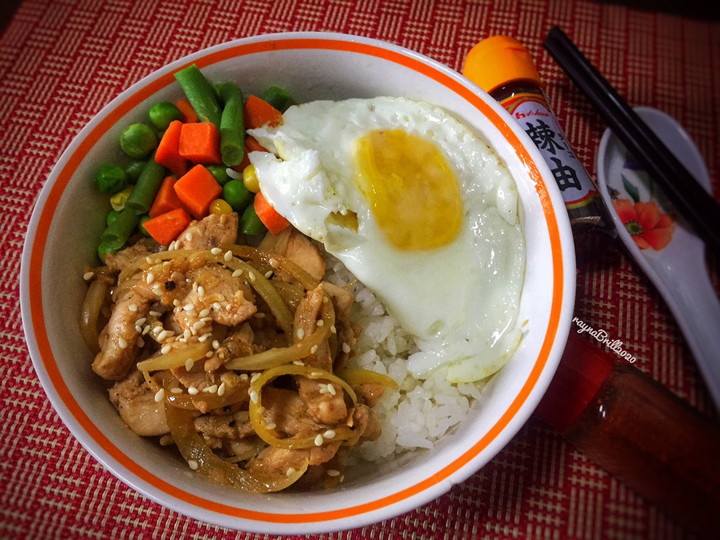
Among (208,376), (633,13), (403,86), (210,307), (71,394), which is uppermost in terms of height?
(633,13)

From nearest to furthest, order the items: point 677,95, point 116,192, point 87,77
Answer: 1. point 116,192
2. point 677,95
3. point 87,77

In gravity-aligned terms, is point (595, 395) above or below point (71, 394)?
above

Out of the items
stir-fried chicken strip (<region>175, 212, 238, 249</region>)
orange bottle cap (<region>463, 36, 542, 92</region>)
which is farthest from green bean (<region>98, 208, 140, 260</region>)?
orange bottle cap (<region>463, 36, 542, 92</region>)

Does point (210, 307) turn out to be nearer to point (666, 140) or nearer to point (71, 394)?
point (71, 394)

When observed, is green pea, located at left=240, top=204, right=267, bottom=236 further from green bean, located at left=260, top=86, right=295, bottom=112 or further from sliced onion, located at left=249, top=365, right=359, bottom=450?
sliced onion, located at left=249, top=365, right=359, bottom=450

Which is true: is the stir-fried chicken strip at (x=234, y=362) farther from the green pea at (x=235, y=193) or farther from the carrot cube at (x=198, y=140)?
the carrot cube at (x=198, y=140)

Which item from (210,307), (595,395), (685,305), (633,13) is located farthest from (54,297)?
(633,13)

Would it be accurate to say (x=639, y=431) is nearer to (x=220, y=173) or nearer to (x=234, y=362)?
(x=234, y=362)

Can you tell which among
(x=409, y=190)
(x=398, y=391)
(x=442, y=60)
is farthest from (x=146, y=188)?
(x=442, y=60)
